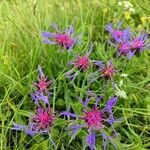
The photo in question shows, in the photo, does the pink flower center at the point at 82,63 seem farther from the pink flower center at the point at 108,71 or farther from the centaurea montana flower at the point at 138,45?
the centaurea montana flower at the point at 138,45

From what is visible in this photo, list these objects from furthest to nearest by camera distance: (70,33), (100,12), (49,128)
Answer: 1. (100,12)
2. (70,33)
3. (49,128)

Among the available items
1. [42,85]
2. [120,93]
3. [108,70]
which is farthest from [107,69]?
[42,85]

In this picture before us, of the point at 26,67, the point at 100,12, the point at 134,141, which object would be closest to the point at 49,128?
the point at 134,141

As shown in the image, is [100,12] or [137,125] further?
[100,12]

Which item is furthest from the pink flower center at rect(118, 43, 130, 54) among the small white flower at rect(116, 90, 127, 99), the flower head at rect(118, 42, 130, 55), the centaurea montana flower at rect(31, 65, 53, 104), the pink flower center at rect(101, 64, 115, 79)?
the centaurea montana flower at rect(31, 65, 53, 104)

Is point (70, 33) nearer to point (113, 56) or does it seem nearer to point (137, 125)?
point (113, 56)
